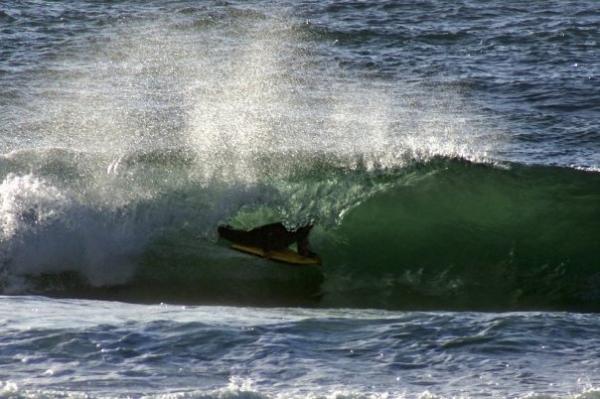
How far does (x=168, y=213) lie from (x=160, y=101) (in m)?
6.32

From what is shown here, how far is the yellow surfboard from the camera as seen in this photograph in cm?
1125

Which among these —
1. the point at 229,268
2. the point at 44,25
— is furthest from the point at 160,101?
the point at 229,268

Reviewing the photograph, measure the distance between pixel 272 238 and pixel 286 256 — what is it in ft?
0.79

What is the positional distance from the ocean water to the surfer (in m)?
0.18

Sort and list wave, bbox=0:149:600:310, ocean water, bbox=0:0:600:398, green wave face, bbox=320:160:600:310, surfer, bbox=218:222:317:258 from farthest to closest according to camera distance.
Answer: surfer, bbox=218:222:317:258 < wave, bbox=0:149:600:310 < green wave face, bbox=320:160:600:310 < ocean water, bbox=0:0:600:398

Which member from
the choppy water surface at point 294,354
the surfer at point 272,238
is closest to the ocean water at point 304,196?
the choppy water surface at point 294,354

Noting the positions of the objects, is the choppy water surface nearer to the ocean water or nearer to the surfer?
the ocean water

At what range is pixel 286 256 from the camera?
37.0ft

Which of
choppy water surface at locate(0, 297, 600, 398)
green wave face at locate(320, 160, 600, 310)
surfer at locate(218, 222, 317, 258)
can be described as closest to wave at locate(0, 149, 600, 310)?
green wave face at locate(320, 160, 600, 310)

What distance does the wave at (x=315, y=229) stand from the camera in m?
11.2

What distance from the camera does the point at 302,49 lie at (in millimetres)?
21281

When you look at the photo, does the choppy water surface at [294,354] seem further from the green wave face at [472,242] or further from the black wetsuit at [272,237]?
Result: the black wetsuit at [272,237]

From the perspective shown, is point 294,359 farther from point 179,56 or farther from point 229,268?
point 179,56

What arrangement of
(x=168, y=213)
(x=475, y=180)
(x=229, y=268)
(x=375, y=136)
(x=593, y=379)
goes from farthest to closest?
1. (x=375, y=136)
2. (x=475, y=180)
3. (x=168, y=213)
4. (x=229, y=268)
5. (x=593, y=379)
